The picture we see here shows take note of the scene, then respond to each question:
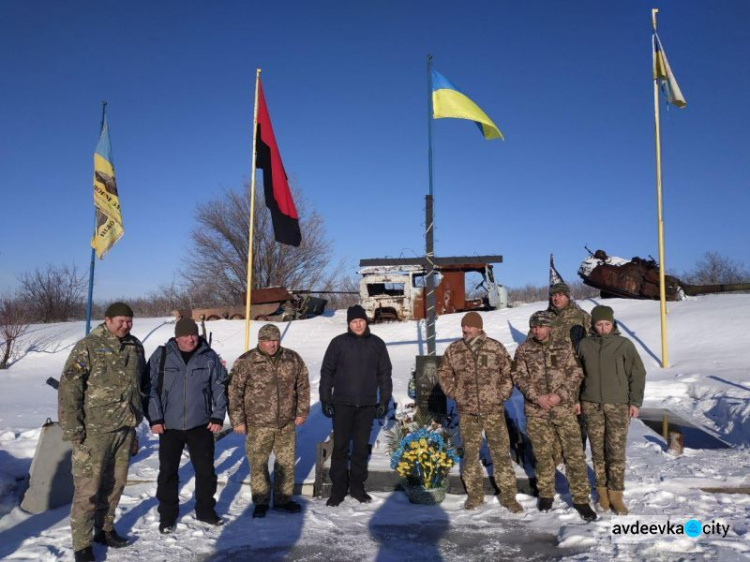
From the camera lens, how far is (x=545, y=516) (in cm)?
508

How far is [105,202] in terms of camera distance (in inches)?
461

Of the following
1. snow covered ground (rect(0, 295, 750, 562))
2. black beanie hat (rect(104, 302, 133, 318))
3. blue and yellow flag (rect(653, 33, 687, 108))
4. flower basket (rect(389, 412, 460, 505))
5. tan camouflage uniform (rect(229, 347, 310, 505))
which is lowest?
snow covered ground (rect(0, 295, 750, 562))

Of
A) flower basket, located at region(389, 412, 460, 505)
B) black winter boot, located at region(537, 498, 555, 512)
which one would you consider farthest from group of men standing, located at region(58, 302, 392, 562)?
black winter boot, located at region(537, 498, 555, 512)

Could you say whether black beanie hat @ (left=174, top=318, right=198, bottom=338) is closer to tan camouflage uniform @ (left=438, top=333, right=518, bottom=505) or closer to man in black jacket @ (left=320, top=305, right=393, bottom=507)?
man in black jacket @ (left=320, top=305, right=393, bottom=507)

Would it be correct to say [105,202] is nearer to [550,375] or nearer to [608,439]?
[550,375]

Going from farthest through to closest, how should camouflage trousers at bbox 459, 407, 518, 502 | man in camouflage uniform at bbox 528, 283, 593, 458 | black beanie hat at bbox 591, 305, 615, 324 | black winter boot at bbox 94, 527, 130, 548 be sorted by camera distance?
man in camouflage uniform at bbox 528, 283, 593, 458, camouflage trousers at bbox 459, 407, 518, 502, black beanie hat at bbox 591, 305, 615, 324, black winter boot at bbox 94, 527, 130, 548

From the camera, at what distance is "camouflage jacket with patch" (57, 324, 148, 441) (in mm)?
4301

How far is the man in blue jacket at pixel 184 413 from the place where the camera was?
491 centimetres

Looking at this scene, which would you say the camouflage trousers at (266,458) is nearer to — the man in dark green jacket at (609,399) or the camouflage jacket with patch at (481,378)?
the camouflage jacket with patch at (481,378)

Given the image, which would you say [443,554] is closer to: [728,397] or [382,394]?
[382,394]

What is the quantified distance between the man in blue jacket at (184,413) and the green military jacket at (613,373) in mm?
3454

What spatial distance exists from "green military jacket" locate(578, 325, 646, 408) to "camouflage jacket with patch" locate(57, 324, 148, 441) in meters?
4.09

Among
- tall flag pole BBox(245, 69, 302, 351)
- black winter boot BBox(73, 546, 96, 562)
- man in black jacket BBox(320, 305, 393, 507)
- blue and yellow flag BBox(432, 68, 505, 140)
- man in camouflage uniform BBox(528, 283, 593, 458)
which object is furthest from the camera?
tall flag pole BBox(245, 69, 302, 351)

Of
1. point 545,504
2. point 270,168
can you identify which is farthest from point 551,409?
point 270,168
